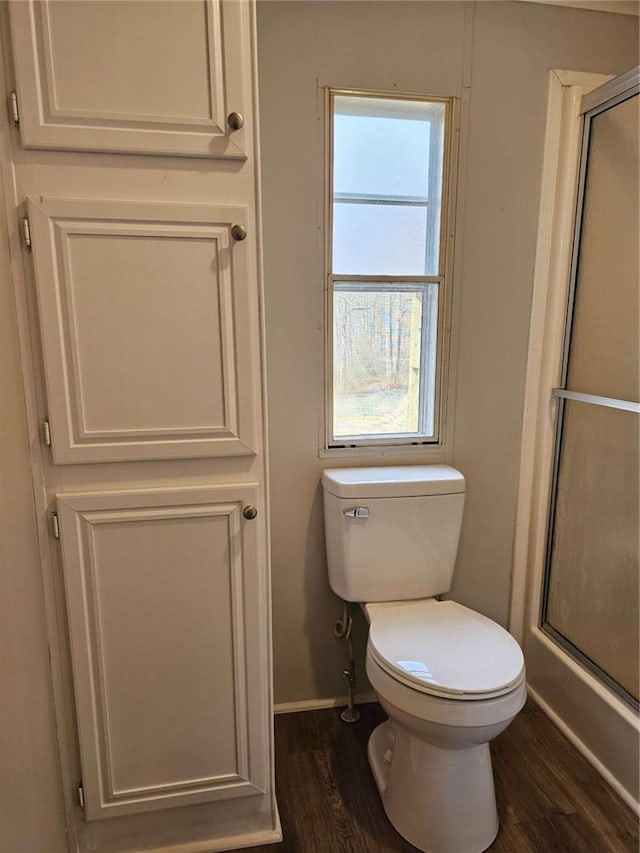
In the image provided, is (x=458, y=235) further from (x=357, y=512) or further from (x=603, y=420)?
(x=357, y=512)

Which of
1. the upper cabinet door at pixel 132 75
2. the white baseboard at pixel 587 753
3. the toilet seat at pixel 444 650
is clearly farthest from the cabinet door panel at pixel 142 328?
the white baseboard at pixel 587 753

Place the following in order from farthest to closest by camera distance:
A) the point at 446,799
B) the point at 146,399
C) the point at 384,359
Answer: the point at 384,359
the point at 446,799
the point at 146,399

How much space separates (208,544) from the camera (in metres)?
1.25

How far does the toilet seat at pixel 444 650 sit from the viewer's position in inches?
50.2

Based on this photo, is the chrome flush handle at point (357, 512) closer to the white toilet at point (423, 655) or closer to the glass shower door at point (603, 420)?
the white toilet at point (423, 655)

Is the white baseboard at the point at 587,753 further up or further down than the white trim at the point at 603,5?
further down

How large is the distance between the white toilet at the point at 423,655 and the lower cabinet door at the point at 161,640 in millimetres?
401

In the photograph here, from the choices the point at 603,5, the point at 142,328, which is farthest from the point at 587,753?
the point at 603,5

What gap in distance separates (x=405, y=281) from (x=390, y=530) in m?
0.77

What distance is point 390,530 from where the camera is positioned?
1.64 m

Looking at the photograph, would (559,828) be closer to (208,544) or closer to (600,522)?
(600,522)

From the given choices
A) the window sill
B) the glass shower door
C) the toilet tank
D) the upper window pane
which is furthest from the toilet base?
the upper window pane

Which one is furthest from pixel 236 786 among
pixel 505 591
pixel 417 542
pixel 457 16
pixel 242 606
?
pixel 457 16

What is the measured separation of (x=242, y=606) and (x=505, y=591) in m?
1.09
